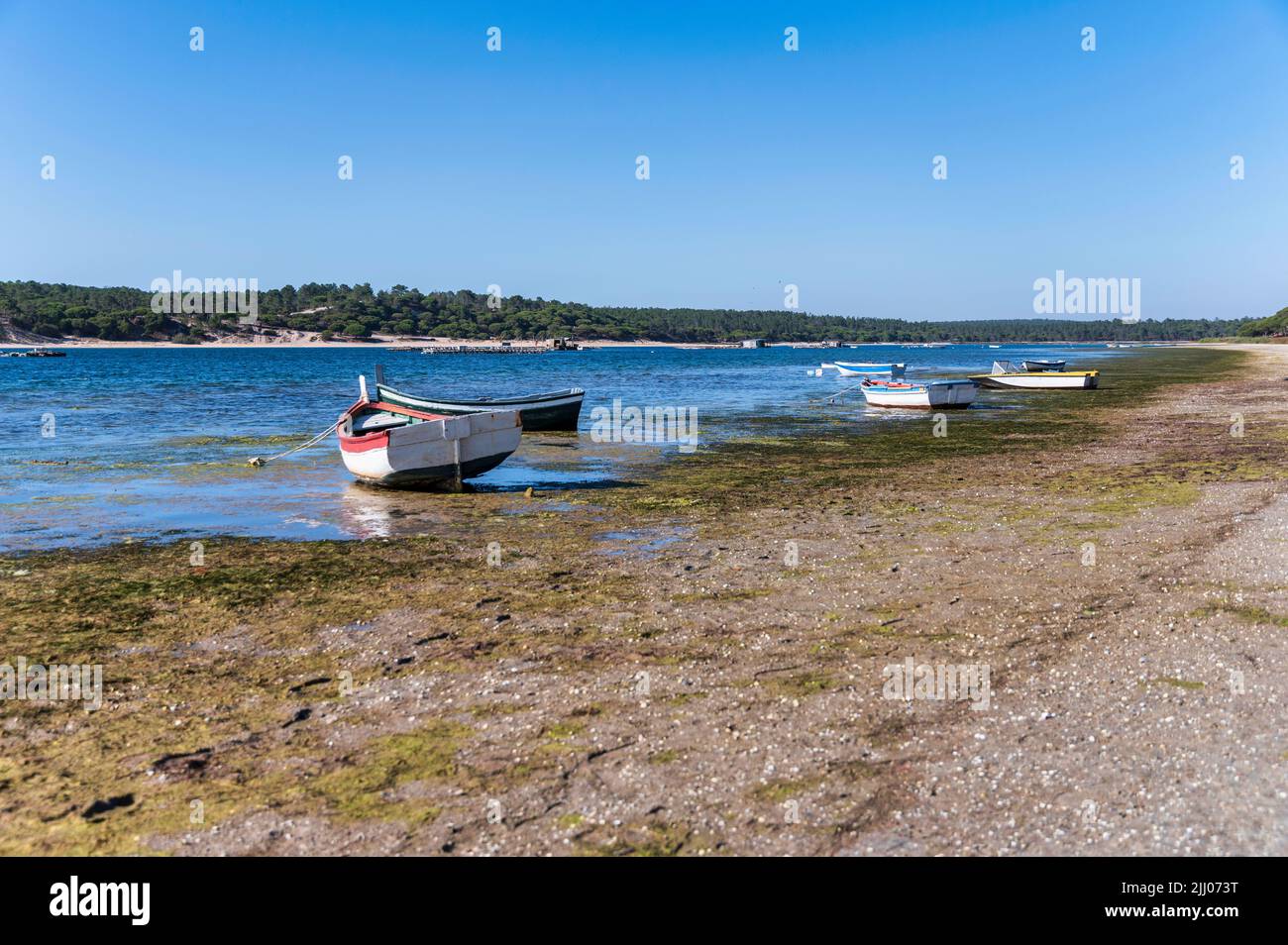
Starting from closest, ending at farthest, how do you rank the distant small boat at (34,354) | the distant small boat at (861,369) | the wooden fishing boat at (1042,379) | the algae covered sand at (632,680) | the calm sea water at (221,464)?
the algae covered sand at (632,680), the calm sea water at (221,464), the wooden fishing boat at (1042,379), the distant small boat at (861,369), the distant small boat at (34,354)

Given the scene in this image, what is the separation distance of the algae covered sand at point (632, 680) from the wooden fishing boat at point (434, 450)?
380 centimetres

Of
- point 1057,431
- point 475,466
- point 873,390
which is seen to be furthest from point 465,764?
point 873,390

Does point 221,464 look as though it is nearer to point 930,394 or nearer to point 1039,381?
point 930,394

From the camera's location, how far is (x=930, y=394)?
146 feet

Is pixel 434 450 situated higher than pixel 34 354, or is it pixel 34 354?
pixel 34 354

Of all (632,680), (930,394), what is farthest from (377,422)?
(930,394)

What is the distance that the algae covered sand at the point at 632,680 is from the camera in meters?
6.31

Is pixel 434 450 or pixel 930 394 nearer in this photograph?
pixel 434 450

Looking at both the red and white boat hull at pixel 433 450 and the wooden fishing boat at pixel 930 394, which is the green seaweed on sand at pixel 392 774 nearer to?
the red and white boat hull at pixel 433 450

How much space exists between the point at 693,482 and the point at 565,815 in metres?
16.9

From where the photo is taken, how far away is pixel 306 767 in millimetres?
7160

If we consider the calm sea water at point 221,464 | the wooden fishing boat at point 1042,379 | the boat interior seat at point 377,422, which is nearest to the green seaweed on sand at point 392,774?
the calm sea water at point 221,464
